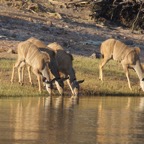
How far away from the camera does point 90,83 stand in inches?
980

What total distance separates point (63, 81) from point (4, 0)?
1741 centimetres

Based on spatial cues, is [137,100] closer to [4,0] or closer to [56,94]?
[56,94]

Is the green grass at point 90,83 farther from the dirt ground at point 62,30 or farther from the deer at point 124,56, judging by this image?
the dirt ground at point 62,30

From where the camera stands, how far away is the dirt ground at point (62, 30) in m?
34.4

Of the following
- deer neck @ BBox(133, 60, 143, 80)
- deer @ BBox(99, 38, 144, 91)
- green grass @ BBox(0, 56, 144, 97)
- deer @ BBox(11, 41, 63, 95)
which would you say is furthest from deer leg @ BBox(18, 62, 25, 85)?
deer neck @ BBox(133, 60, 143, 80)

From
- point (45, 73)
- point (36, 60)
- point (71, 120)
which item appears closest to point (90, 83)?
point (45, 73)

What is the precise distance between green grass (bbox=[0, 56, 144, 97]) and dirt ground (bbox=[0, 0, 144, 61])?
410cm

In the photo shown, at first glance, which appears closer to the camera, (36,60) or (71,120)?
(71,120)

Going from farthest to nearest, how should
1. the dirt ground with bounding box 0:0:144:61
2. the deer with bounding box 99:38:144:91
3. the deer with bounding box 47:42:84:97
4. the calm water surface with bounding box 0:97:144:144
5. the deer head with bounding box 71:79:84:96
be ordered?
the dirt ground with bounding box 0:0:144:61
the deer with bounding box 99:38:144:91
the deer with bounding box 47:42:84:97
the deer head with bounding box 71:79:84:96
the calm water surface with bounding box 0:97:144:144

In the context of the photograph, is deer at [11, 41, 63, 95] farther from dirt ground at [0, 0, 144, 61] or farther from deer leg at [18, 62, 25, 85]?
dirt ground at [0, 0, 144, 61]

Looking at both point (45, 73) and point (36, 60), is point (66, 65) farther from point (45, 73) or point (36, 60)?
point (36, 60)

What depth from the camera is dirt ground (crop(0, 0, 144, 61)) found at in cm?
3438

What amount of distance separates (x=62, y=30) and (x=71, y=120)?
66.4 feet

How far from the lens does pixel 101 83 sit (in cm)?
2503
